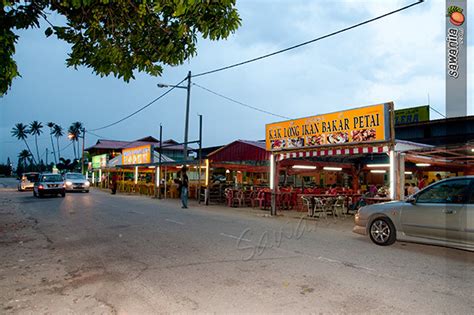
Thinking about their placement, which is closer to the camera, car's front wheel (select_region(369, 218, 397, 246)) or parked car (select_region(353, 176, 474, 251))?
parked car (select_region(353, 176, 474, 251))

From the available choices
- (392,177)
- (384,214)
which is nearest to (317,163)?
(392,177)

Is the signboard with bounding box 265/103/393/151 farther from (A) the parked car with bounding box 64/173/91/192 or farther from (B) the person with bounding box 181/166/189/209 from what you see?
(A) the parked car with bounding box 64/173/91/192

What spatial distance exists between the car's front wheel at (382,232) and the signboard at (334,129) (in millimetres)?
3893

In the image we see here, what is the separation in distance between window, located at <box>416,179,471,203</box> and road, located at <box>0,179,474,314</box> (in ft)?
3.85

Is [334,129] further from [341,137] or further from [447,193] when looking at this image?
[447,193]

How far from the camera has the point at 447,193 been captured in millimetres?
7113

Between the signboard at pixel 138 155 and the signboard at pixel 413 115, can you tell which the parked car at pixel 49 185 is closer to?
the signboard at pixel 138 155

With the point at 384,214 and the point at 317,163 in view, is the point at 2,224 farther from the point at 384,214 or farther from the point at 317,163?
the point at 317,163

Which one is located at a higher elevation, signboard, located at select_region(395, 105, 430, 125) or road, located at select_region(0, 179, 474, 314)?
signboard, located at select_region(395, 105, 430, 125)

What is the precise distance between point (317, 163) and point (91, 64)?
46.4ft

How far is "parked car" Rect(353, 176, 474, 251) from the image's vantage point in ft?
21.9

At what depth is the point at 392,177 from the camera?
10750 millimetres

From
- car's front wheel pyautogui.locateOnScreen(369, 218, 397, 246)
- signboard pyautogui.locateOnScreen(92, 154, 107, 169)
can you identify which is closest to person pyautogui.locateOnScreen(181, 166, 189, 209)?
car's front wheel pyautogui.locateOnScreen(369, 218, 397, 246)

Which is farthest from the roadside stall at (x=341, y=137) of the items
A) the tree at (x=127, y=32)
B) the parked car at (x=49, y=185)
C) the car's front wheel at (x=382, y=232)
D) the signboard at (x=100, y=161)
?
the signboard at (x=100, y=161)
